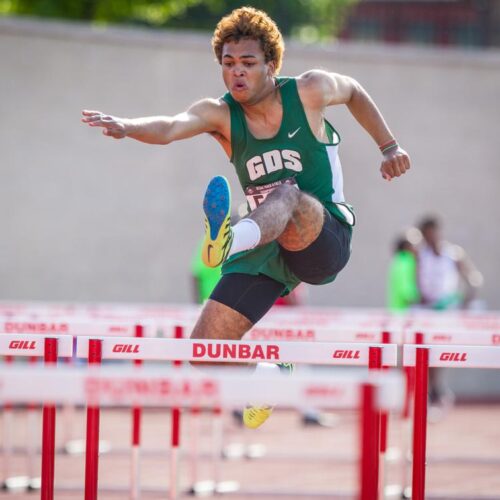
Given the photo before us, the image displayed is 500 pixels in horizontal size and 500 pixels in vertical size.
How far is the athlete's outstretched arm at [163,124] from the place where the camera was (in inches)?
203

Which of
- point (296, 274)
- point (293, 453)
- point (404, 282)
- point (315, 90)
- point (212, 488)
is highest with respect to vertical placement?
point (315, 90)

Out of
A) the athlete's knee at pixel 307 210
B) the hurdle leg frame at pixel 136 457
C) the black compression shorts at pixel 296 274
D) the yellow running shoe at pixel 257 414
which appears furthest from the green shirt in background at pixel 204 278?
the athlete's knee at pixel 307 210

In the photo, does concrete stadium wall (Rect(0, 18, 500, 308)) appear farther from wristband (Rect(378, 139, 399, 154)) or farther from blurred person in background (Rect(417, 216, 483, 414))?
wristband (Rect(378, 139, 399, 154))

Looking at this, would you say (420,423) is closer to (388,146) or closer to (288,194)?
(288,194)

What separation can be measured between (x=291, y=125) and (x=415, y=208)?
1020 centimetres

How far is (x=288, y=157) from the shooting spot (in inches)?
225

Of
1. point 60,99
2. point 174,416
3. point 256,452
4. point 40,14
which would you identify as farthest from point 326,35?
point 174,416

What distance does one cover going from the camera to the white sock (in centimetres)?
525

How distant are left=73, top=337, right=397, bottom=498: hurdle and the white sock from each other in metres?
0.48

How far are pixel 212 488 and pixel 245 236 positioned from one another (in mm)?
3218

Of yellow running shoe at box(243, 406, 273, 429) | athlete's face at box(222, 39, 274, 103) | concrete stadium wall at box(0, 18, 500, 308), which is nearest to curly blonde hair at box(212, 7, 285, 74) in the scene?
athlete's face at box(222, 39, 274, 103)

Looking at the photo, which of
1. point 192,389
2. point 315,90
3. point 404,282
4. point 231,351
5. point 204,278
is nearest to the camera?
point 192,389

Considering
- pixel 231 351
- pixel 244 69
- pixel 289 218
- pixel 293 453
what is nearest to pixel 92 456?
pixel 231 351

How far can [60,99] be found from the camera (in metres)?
14.1
